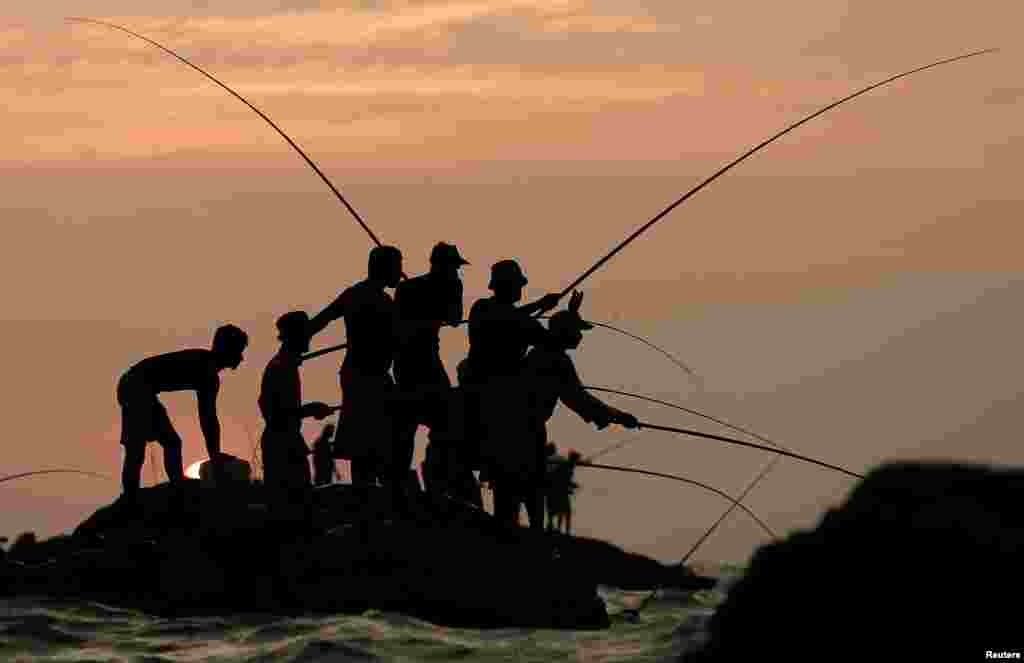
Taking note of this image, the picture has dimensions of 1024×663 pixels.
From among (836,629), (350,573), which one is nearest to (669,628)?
(350,573)

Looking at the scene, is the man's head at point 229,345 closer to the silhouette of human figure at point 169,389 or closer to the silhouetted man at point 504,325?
the silhouette of human figure at point 169,389

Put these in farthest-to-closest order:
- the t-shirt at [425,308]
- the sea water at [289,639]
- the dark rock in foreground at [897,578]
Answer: the t-shirt at [425,308], the sea water at [289,639], the dark rock in foreground at [897,578]

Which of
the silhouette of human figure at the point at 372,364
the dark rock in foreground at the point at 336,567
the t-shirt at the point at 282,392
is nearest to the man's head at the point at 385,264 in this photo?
the silhouette of human figure at the point at 372,364

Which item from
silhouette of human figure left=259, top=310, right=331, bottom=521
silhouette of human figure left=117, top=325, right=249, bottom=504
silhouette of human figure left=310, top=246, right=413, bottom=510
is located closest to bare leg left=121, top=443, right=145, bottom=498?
silhouette of human figure left=117, top=325, right=249, bottom=504

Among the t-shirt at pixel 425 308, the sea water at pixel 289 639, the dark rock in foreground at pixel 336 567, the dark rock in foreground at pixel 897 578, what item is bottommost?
the dark rock in foreground at pixel 897 578

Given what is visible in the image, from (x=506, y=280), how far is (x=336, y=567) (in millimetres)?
2397

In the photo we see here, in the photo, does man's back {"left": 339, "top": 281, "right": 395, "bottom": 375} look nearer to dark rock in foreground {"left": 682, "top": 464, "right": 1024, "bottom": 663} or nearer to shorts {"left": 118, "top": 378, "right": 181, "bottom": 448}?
shorts {"left": 118, "top": 378, "right": 181, "bottom": 448}

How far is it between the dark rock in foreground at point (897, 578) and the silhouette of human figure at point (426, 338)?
756cm

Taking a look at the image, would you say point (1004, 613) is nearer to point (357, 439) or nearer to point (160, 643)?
point (160, 643)

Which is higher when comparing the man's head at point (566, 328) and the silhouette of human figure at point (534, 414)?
the man's head at point (566, 328)

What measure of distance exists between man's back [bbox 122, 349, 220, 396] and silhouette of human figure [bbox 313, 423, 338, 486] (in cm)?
552

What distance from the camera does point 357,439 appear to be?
14.1 m

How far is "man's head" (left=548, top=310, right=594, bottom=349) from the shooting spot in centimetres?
1420

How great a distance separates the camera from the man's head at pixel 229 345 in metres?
14.1
